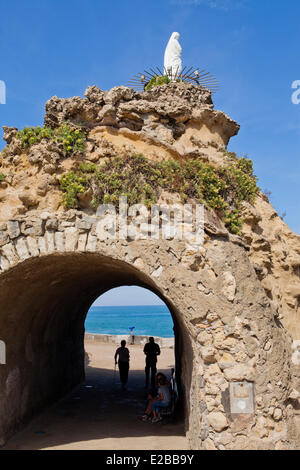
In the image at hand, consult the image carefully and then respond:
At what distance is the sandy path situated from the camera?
671 centimetres

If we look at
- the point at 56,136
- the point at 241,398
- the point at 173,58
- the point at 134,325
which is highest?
the point at 173,58

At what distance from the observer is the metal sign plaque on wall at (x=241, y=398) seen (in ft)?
17.2

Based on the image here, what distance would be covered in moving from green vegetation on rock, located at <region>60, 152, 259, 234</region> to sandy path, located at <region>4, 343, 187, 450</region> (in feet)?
13.6

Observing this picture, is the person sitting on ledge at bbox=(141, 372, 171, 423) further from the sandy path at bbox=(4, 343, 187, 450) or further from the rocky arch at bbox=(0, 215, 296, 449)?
the rocky arch at bbox=(0, 215, 296, 449)

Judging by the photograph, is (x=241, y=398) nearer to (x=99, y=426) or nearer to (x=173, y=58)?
(x=99, y=426)

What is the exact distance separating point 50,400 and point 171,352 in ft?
38.7

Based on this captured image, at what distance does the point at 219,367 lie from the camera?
5.44 meters

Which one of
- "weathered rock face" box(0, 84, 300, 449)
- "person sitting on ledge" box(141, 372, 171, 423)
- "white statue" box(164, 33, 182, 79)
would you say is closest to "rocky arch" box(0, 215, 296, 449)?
"weathered rock face" box(0, 84, 300, 449)

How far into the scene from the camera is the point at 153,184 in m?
6.57

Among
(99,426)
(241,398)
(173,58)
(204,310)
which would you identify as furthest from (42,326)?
(173,58)

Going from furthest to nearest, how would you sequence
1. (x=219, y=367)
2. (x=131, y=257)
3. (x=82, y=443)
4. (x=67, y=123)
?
(x=67, y=123) < (x=82, y=443) < (x=131, y=257) < (x=219, y=367)

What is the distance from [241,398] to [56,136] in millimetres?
5425
